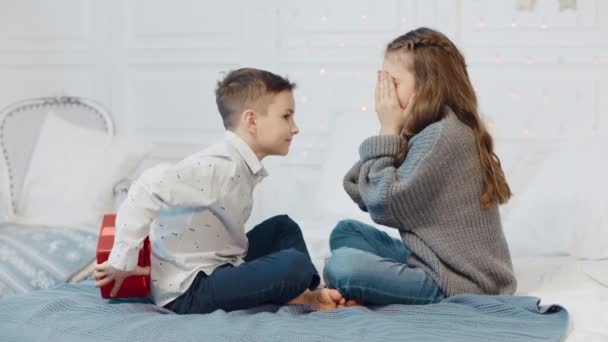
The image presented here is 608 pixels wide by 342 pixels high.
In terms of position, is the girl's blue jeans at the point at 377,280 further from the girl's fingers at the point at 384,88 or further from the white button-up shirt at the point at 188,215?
the girl's fingers at the point at 384,88

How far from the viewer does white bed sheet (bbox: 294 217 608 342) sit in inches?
65.5

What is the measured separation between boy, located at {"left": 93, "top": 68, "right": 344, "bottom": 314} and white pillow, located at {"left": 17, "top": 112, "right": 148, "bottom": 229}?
779 mm

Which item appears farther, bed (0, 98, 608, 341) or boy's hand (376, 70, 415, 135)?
boy's hand (376, 70, 415, 135)

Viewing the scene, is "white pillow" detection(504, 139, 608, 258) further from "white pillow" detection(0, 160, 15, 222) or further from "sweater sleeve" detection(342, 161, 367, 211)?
"white pillow" detection(0, 160, 15, 222)

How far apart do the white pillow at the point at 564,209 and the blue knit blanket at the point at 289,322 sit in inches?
27.5

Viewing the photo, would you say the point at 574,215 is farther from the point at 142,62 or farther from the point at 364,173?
the point at 142,62

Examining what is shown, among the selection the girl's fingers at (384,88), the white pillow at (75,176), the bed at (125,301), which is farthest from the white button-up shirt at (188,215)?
the white pillow at (75,176)

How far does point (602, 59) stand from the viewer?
3.12 meters

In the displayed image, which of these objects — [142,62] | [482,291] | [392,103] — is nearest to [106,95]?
[142,62]

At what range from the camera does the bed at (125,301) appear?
5.23ft

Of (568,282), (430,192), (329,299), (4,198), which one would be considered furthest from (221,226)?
(4,198)

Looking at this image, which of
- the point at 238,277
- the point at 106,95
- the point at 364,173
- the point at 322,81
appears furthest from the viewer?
the point at 106,95

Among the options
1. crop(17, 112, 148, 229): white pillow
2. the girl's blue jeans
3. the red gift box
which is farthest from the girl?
crop(17, 112, 148, 229): white pillow

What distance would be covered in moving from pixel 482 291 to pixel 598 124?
57.0 inches
